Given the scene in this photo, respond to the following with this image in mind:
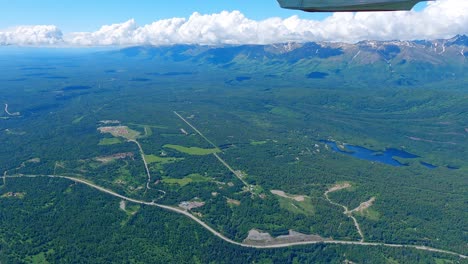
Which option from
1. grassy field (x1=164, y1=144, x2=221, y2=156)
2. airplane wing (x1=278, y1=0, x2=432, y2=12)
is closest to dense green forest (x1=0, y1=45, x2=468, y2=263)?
grassy field (x1=164, y1=144, x2=221, y2=156)

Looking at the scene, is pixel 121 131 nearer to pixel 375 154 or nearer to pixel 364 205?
pixel 375 154

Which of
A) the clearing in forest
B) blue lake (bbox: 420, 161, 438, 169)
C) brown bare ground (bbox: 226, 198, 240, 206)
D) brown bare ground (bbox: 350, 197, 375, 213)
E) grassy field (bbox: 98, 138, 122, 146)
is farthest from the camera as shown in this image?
the clearing in forest

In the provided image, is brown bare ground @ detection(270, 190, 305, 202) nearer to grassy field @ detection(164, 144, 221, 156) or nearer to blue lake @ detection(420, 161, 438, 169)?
grassy field @ detection(164, 144, 221, 156)

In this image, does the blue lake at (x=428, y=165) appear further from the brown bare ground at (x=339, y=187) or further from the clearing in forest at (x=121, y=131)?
the clearing in forest at (x=121, y=131)

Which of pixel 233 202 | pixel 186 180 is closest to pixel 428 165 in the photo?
pixel 233 202

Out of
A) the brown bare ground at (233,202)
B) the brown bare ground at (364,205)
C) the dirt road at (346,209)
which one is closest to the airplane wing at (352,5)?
the dirt road at (346,209)

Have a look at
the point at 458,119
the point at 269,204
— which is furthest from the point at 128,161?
the point at 458,119

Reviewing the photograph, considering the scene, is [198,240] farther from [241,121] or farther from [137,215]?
[241,121]
